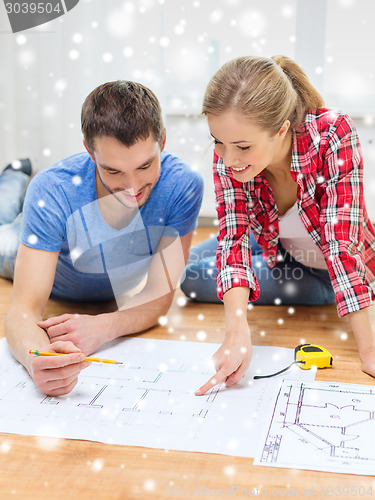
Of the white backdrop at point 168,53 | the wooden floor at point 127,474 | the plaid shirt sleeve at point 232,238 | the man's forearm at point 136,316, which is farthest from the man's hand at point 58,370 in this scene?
the white backdrop at point 168,53

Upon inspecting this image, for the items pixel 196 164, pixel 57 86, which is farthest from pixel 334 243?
pixel 57 86

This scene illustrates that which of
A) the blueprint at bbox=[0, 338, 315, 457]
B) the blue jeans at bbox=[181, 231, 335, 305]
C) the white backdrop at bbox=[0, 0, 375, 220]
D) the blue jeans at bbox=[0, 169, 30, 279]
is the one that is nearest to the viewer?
the blueprint at bbox=[0, 338, 315, 457]

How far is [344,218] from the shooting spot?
3.70 ft

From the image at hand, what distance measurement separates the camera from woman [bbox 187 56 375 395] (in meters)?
1.03

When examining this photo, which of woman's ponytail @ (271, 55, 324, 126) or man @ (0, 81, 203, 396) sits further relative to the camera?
woman's ponytail @ (271, 55, 324, 126)

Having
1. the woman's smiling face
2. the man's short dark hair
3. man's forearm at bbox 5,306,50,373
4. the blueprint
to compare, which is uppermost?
the man's short dark hair

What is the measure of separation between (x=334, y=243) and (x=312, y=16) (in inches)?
69.3

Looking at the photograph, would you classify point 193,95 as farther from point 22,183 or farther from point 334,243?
point 334,243

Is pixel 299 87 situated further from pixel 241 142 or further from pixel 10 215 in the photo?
pixel 10 215

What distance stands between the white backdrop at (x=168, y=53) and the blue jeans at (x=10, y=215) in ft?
1.43

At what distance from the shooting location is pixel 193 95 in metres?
2.74

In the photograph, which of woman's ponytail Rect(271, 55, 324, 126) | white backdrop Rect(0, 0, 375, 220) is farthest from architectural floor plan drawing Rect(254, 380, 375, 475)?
white backdrop Rect(0, 0, 375, 220)

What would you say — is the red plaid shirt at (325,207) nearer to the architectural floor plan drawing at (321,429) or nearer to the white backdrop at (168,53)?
the architectural floor plan drawing at (321,429)

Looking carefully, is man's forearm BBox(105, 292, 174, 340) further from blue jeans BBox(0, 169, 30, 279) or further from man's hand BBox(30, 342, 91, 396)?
blue jeans BBox(0, 169, 30, 279)
